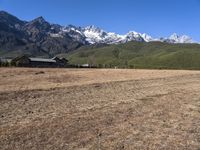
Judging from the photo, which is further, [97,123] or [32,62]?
[32,62]

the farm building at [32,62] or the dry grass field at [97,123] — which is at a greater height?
the farm building at [32,62]

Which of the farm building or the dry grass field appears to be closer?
the dry grass field

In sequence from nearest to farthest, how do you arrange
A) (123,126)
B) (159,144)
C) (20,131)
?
(159,144)
(20,131)
(123,126)

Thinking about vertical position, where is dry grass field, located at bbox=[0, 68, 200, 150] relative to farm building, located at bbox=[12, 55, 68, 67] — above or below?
below

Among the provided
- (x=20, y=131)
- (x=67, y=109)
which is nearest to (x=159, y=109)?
(x=67, y=109)

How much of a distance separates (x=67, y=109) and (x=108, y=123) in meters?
3.48

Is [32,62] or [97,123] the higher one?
[32,62]

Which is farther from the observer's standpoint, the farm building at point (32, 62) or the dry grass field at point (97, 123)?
the farm building at point (32, 62)

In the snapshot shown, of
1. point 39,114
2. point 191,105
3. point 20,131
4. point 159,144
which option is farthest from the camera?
point 191,105

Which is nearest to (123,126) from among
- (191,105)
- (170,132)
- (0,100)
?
(170,132)

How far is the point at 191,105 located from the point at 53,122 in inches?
339

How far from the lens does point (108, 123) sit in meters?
→ 14.9

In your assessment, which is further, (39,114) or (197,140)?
(39,114)

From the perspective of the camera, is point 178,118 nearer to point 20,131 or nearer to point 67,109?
point 67,109
